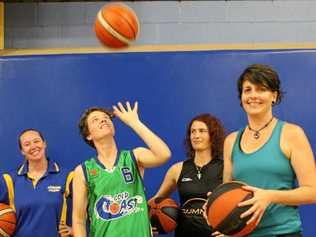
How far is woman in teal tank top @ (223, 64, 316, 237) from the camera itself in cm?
188

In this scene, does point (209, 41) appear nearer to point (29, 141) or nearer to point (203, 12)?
point (203, 12)

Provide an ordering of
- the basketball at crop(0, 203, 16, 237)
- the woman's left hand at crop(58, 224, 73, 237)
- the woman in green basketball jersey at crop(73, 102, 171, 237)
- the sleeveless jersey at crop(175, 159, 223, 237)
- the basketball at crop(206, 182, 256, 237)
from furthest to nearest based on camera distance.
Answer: the woman's left hand at crop(58, 224, 73, 237) → the basketball at crop(0, 203, 16, 237) → the sleeveless jersey at crop(175, 159, 223, 237) → the woman in green basketball jersey at crop(73, 102, 171, 237) → the basketball at crop(206, 182, 256, 237)

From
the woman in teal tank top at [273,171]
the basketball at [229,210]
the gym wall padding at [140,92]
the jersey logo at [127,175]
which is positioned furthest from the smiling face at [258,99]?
the gym wall padding at [140,92]

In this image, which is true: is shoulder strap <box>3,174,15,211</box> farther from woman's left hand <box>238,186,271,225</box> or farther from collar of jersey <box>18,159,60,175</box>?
woman's left hand <box>238,186,271,225</box>

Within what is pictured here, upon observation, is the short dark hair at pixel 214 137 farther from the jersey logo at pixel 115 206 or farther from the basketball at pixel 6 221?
the basketball at pixel 6 221

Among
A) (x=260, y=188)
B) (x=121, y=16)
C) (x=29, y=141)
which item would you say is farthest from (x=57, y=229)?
(x=260, y=188)

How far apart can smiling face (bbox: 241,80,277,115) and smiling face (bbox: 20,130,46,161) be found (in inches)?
57.7

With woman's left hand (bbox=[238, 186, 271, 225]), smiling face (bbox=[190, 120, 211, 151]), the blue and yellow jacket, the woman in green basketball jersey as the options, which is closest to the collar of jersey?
the blue and yellow jacket

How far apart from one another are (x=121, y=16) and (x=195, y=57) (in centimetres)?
60

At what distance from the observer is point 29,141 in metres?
3.15

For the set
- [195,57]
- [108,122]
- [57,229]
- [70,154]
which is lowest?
[57,229]

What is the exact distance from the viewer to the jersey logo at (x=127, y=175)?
259cm

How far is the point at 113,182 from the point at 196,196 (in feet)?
1.61

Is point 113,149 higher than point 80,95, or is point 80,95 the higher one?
point 80,95
